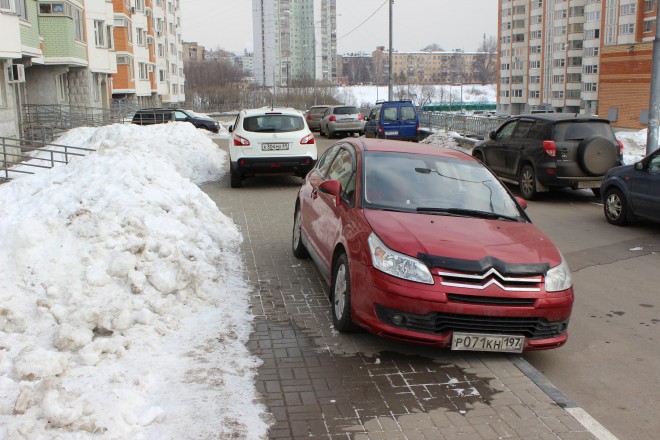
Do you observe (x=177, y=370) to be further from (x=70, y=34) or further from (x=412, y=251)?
(x=70, y=34)

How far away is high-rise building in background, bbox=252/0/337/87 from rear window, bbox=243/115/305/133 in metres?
95.6

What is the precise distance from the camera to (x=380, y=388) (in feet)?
15.0

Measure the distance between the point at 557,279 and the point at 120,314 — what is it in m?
3.36

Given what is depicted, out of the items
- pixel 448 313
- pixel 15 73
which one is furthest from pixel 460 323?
pixel 15 73

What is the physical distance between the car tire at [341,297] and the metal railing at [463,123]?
18461mm

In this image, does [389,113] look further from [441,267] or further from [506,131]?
[441,267]

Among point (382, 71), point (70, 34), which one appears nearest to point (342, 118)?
point (70, 34)

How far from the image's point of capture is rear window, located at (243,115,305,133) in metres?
14.8

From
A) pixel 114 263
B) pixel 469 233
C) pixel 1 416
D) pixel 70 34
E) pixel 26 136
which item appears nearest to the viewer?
pixel 1 416

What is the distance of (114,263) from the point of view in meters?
6.04

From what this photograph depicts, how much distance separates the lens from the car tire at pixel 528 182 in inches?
532

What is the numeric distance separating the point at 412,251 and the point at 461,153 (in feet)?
8.32

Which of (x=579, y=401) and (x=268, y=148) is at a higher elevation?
(x=268, y=148)

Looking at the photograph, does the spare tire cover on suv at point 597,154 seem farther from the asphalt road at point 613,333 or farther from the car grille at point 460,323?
the car grille at point 460,323
